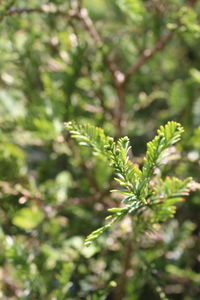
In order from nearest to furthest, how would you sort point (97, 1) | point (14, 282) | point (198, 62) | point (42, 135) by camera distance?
point (42, 135) < point (14, 282) < point (198, 62) < point (97, 1)

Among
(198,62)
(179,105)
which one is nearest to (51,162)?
(179,105)

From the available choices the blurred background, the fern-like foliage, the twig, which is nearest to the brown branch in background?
the blurred background

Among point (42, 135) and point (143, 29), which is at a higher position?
point (143, 29)

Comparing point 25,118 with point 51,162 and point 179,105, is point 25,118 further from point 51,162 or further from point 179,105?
point 179,105

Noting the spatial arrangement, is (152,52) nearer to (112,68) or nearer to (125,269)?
(112,68)

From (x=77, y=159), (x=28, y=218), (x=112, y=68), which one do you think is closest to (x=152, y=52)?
(x=112, y=68)

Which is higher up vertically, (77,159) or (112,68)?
(112,68)

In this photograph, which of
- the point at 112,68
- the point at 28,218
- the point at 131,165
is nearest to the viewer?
the point at 131,165

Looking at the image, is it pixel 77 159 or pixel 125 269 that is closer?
pixel 125 269

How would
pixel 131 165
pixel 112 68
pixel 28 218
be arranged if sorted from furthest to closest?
pixel 112 68 → pixel 28 218 → pixel 131 165
